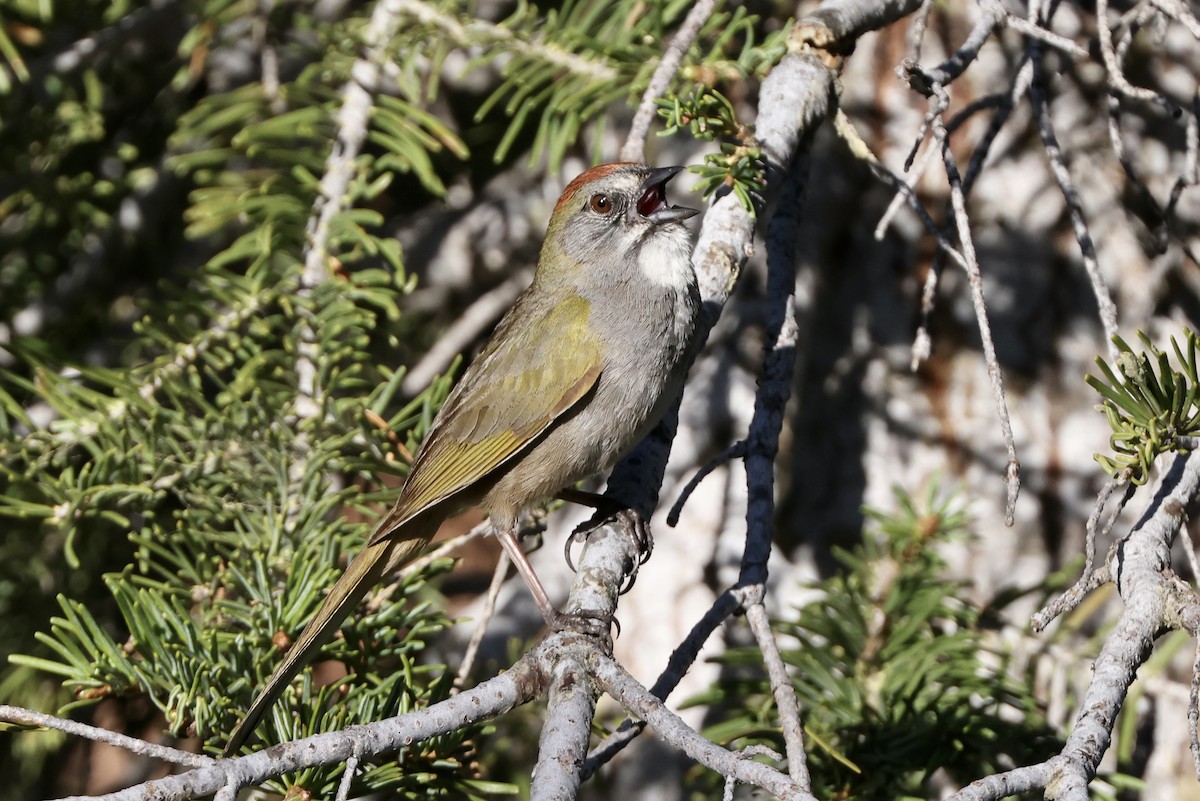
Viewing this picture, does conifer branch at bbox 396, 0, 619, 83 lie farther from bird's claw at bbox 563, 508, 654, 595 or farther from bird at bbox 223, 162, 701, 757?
bird's claw at bbox 563, 508, 654, 595

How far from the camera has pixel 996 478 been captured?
4137 mm

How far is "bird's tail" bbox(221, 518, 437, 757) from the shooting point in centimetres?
235

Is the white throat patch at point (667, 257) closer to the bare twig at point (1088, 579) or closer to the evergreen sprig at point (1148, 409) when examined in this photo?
the evergreen sprig at point (1148, 409)

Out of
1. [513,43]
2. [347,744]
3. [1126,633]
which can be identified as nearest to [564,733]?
[347,744]

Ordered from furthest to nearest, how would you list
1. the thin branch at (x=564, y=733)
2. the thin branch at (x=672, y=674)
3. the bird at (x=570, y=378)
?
1. the bird at (x=570, y=378)
2. the thin branch at (x=672, y=674)
3. the thin branch at (x=564, y=733)

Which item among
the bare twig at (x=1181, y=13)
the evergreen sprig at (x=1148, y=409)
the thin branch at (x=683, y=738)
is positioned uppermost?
the bare twig at (x=1181, y=13)

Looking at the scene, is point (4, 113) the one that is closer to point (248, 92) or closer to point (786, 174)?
point (248, 92)

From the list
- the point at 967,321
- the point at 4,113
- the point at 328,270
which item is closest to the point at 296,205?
the point at 328,270

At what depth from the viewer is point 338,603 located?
2629 mm

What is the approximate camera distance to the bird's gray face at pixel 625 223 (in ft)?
11.0

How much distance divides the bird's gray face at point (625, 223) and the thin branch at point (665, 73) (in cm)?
27

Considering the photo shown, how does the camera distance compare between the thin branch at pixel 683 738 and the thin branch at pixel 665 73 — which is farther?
the thin branch at pixel 665 73

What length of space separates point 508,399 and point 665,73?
1.03 m

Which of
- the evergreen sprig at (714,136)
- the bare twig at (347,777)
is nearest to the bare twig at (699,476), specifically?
the evergreen sprig at (714,136)
